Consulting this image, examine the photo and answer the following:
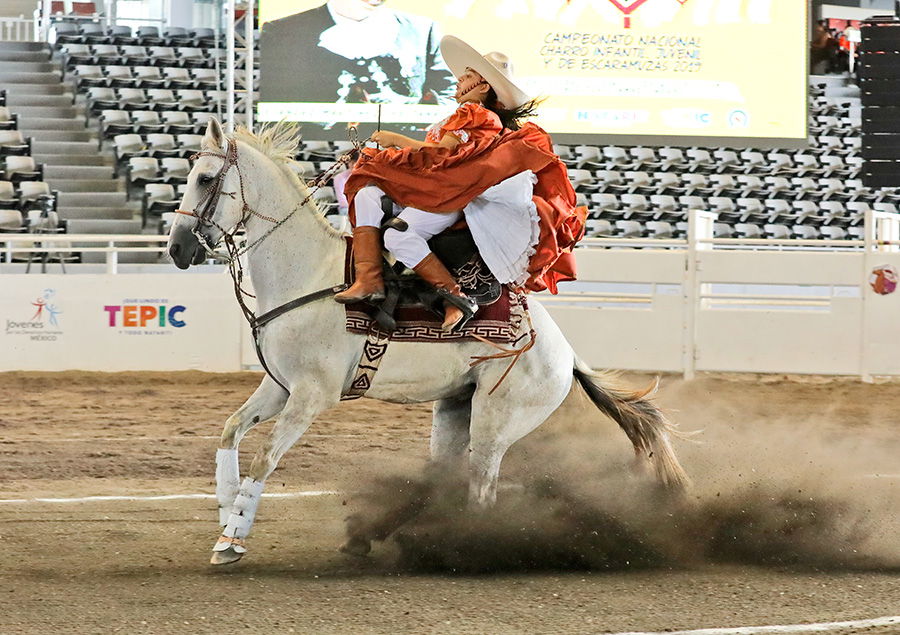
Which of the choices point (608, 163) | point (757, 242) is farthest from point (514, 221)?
point (608, 163)

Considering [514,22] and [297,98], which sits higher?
[514,22]

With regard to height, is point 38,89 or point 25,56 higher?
point 25,56

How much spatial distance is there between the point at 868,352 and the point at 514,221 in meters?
7.48

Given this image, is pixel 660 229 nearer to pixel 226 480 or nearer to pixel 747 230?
pixel 747 230

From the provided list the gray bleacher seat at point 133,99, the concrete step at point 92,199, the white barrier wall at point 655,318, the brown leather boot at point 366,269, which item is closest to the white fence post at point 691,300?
the white barrier wall at point 655,318

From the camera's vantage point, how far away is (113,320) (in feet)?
37.2

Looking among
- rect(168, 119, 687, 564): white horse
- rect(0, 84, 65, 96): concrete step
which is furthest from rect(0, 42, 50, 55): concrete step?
rect(168, 119, 687, 564): white horse

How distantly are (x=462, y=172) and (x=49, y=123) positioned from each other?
1510cm

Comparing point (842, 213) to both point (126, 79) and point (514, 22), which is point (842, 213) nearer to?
point (514, 22)

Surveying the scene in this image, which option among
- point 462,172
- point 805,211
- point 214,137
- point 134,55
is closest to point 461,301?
point 462,172

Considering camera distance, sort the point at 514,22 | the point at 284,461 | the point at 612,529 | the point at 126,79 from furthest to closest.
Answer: the point at 126,79, the point at 514,22, the point at 284,461, the point at 612,529

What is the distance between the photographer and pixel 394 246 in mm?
4676

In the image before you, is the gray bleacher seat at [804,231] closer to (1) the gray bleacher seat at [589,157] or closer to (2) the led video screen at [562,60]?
(1) the gray bleacher seat at [589,157]

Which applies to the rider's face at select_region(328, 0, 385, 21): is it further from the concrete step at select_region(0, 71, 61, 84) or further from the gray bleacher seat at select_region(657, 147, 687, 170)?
the concrete step at select_region(0, 71, 61, 84)
